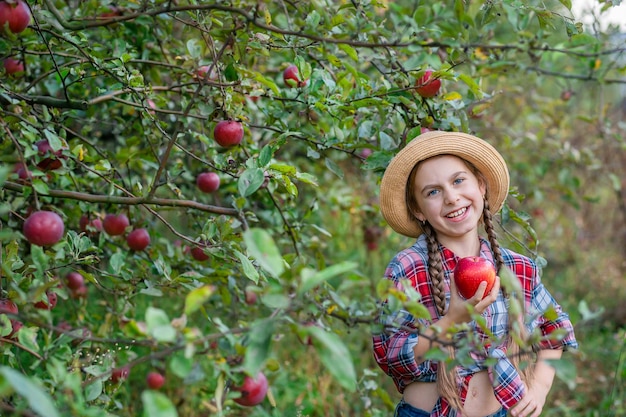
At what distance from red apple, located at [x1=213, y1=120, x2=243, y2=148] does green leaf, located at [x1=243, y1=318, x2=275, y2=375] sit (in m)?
0.88

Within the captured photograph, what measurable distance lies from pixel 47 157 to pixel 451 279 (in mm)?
1083

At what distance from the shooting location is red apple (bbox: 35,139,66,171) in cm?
177

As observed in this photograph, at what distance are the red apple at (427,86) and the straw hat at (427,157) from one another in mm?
139

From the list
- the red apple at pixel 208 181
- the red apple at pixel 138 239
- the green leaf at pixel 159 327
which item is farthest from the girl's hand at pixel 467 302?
the red apple at pixel 138 239

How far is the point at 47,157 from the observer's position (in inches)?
70.4

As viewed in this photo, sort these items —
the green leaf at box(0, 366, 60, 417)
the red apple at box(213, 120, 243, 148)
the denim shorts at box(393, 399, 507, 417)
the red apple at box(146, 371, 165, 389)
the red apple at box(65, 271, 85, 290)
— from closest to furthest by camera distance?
the green leaf at box(0, 366, 60, 417) < the denim shorts at box(393, 399, 507, 417) < the red apple at box(213, 120, 243, 148) < the red apple at box(65, 271, 85, 290) < the red apple at box(146, 371, 165, 389)

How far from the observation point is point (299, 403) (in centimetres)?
297

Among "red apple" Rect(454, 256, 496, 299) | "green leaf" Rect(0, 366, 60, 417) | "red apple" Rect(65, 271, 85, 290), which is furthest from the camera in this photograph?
"red apple" Rect(65, 271, 85, 290)

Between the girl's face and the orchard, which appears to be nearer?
the orchard

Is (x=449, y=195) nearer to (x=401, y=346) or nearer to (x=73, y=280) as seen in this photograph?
(x=401, y=346)

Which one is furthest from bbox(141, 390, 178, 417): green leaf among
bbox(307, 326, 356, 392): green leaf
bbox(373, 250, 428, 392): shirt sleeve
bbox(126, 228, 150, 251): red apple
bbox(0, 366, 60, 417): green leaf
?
bbox(126, 228, 150, 251): red apple

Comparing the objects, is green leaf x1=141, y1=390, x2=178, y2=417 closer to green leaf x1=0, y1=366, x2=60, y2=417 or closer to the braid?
green leaf x1=0, y1=366, x2=60, y2=417

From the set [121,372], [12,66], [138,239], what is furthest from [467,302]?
[12,66]

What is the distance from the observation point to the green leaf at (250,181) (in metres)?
1.46
